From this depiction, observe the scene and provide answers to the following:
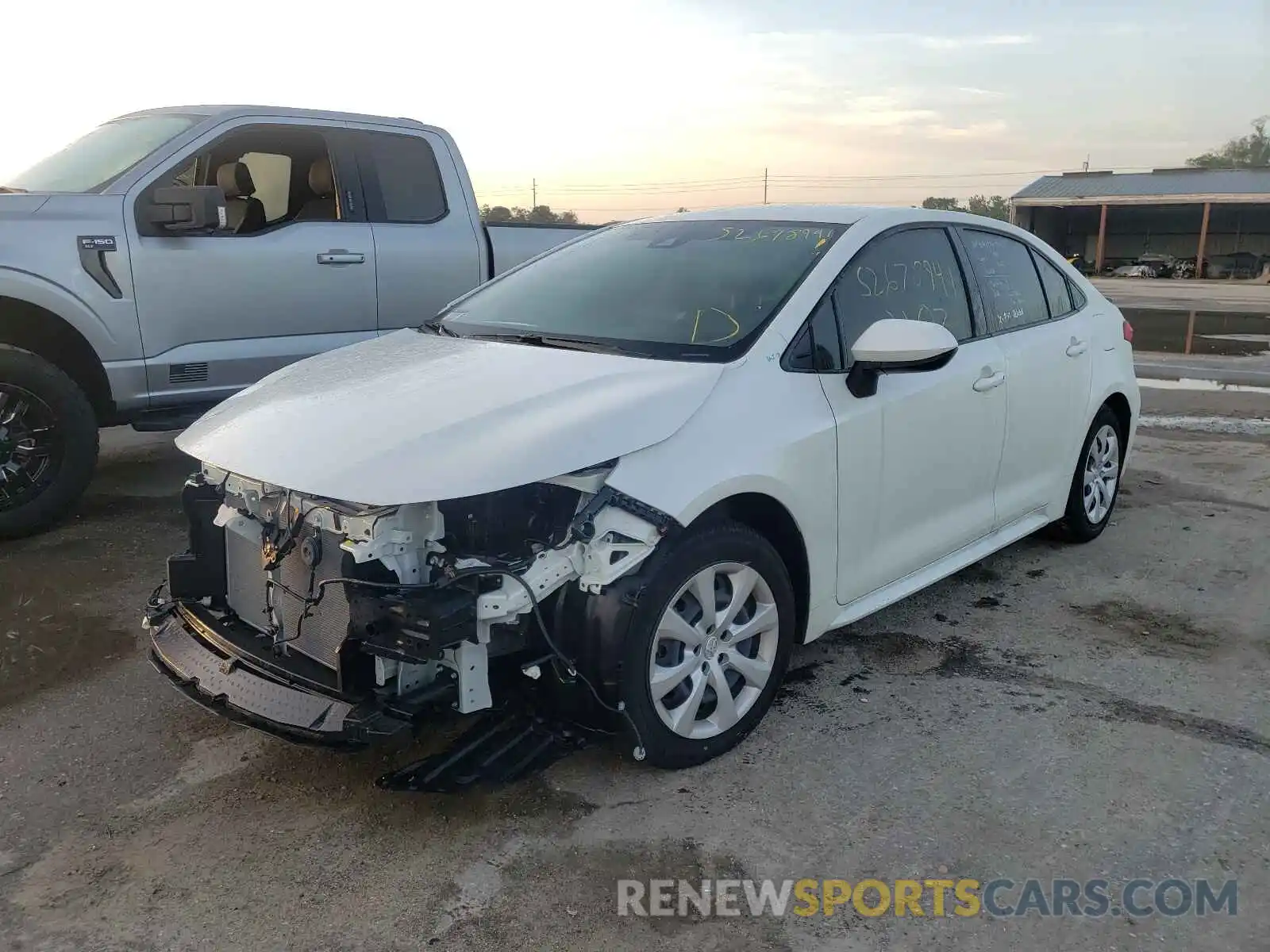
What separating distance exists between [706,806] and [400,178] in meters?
4.78

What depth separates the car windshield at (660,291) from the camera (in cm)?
365

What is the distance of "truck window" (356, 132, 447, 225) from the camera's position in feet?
21.2

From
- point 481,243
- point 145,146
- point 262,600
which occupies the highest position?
point 145,146

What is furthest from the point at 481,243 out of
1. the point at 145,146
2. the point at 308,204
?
the point at 145,146

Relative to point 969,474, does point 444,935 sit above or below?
below

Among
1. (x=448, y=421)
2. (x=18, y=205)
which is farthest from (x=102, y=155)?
(x=448, y=421)

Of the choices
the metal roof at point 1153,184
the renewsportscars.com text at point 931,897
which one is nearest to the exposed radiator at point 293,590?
the renewsportscars.com text at point 931,897

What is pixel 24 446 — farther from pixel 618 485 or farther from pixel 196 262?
pixel 618 485

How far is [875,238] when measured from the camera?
13.3 ft

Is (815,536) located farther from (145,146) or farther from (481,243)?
(145,146)

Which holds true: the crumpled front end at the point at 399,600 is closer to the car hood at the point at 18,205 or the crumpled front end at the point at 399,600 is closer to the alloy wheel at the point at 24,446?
the alloy wheel at the point at 24,446

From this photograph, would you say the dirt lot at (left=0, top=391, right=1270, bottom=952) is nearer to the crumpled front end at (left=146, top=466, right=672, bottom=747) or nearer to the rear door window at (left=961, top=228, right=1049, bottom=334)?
the crumpled front end at (left=146, top=466, right=672, bottom=747)

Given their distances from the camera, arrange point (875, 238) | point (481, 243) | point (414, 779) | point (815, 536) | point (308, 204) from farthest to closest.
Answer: point (481, 243) → point (308, 204) → point (875, 238) → point (815, 536) → point (414, 779)

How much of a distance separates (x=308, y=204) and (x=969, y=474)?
166 inches
